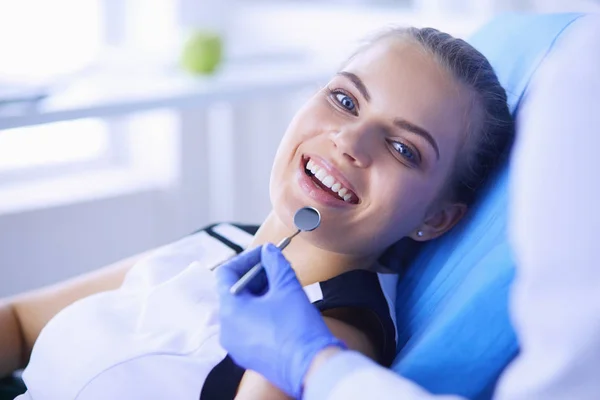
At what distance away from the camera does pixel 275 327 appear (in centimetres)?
83

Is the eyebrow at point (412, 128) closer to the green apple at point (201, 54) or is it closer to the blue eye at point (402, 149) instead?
the blue eye at point (402, 149)

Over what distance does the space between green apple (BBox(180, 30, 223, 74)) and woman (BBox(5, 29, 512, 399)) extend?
3.34 ft

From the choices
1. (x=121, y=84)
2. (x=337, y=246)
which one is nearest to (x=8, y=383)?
(x=337, y=246)

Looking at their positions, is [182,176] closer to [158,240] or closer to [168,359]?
[158,240]

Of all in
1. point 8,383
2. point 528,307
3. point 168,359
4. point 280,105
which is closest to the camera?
point 528,307

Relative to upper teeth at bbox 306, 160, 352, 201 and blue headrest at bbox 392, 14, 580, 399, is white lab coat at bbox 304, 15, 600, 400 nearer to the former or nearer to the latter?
blue headrest at bbox 392, 14, 580, 399

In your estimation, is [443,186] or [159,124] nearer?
[443,186]

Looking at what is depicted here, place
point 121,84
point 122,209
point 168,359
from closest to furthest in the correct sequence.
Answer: point 168,359
point 121,84
point 122,209

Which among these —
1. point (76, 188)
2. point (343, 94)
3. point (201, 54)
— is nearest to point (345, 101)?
point (343, 94)

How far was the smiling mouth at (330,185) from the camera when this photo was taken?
1.01m

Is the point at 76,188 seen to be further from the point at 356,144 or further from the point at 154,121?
the point at 356,144

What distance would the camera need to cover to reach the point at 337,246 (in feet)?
3.42

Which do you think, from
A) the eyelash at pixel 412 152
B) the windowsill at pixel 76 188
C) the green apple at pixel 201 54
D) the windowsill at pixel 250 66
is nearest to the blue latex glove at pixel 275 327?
the eyelash at pixel 412 152

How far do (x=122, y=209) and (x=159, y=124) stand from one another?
284mm
